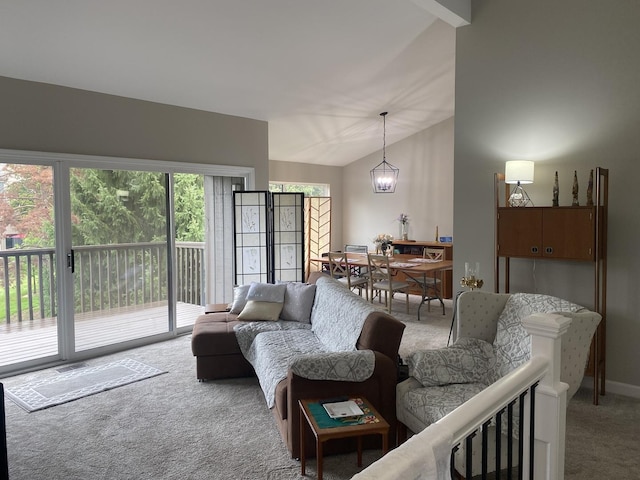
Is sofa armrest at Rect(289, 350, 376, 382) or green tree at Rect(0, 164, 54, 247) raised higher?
green tree at Rect(0, 164, 54, 247)

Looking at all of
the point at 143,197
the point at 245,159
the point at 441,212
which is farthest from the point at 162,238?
the point at 441,212

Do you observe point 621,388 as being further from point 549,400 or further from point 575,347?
point 549,400

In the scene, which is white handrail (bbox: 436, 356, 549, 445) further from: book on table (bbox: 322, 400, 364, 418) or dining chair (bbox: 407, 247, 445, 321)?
dining chair (bbox: 407, 247, 445, 321)

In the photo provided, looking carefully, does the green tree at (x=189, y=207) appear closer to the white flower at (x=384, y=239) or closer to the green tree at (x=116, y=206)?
the green tree at (x=116, y=206)

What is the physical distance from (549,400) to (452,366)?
1130mm

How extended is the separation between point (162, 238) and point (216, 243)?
2.37 feet

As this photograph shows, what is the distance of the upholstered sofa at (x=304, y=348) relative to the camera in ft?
8.87

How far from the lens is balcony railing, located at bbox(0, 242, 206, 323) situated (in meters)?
4.23

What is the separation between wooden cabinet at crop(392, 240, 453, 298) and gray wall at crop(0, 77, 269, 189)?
10.4 ft

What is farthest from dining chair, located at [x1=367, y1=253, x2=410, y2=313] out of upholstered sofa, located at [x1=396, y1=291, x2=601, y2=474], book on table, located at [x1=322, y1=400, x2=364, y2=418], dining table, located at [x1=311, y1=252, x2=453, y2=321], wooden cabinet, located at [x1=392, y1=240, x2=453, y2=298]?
book on table, located at [x1=322, y1=400, x2=364, y2=418]

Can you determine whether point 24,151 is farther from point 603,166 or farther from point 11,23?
point 603,166

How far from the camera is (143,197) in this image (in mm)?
5012

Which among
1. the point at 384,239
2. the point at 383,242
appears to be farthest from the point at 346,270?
the point at 384,239

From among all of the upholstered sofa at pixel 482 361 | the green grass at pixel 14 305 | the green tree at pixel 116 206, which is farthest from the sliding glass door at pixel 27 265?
the upholstered sofa at pixel 482 361
